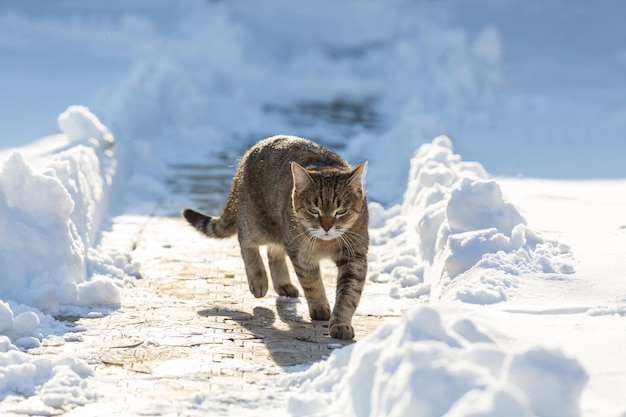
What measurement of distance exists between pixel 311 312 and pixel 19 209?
1972mm

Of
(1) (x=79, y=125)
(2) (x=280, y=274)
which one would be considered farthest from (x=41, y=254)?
(1) (x=79, y=125)

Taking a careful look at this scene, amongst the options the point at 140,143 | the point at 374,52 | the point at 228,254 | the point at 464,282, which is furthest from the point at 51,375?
the point at 374,52

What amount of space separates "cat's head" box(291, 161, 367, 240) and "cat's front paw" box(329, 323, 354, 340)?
572 mm

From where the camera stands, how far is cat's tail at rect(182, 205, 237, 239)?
283 inches

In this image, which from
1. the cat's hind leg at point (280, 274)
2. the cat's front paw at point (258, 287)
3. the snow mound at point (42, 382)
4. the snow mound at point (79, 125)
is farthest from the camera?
the snow mound at point (79, 125)

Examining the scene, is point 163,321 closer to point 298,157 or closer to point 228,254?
point 298,157

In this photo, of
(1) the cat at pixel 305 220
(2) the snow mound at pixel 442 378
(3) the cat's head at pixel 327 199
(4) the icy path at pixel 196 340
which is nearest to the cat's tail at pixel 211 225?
(1) the cat at pixel 305 220

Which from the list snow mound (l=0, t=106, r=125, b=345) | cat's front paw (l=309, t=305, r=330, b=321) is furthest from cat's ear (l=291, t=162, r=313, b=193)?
snow mound (l=0, t=106, r=125, b=345)

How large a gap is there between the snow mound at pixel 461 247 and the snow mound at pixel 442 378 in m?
1.39

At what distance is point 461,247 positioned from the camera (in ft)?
19.6

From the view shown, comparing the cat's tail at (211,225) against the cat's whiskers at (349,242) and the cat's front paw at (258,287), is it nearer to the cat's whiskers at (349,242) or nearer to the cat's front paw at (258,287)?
the cat's front paw at (258,287)

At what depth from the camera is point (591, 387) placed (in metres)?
3.64

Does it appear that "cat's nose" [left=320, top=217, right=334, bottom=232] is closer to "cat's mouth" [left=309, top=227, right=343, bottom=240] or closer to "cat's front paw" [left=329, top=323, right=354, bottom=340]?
"cat's mouth" [left=309, top=227, right=343, bottom=240]

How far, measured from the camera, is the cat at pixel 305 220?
5840 millimetres
